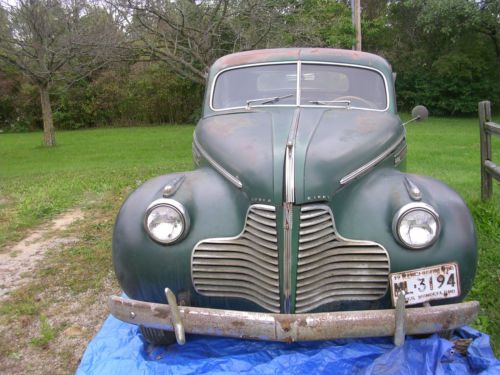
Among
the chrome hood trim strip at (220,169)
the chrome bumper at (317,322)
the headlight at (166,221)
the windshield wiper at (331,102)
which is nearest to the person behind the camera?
the chrome bumper at (317,322)

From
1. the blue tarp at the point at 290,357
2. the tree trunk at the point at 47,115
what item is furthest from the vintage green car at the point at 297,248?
the tree trunk at the point at 47,115

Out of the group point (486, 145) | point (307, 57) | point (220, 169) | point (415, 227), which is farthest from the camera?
point (486, 145)

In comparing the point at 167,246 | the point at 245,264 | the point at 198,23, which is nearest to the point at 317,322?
the point at 245,264

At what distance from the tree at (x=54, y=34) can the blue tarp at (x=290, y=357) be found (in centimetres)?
991

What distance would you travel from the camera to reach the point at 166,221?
8.29 feet

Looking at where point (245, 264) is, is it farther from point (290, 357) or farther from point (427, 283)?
point (427, 283)

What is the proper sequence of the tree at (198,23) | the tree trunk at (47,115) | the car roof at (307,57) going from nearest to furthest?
1. the car roof at (307,57)
2. the tree at (198,23)
3. the tree trunk at (47,115)

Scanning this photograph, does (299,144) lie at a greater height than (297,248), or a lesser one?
greater

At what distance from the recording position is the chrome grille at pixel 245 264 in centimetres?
245


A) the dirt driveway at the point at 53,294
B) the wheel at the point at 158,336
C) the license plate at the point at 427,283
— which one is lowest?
the dirt driveway at the point at 53,294

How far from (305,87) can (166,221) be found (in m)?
1.73

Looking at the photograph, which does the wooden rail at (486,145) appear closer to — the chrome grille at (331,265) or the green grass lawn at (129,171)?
the green grass lawn at (129,171)

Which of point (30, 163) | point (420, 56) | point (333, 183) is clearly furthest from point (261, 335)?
point (420, 56)

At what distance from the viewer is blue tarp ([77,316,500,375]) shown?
2545mm
